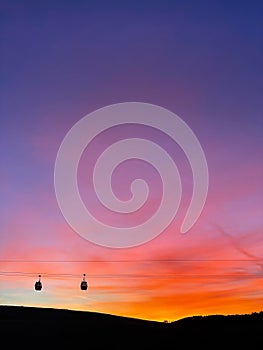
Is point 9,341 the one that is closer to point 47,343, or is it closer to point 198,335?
point 47,343

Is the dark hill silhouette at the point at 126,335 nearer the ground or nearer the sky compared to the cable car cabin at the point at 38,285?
nearer the ground

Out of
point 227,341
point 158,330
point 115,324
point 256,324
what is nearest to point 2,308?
point 115,324

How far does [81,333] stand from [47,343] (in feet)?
23.6

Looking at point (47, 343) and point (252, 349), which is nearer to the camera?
point (252, 349)

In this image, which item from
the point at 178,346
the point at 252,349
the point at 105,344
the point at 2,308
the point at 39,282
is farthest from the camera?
the point at 2,308

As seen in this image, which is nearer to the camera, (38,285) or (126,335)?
(126,335)

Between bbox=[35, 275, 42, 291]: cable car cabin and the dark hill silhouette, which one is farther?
bbox=[35, 275, 42, 291]: cable car cabin

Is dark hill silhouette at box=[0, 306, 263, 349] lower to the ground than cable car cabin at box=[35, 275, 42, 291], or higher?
lower

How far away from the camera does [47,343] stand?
47875 mm

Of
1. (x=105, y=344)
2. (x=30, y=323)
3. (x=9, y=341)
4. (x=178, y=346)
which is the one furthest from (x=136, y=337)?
(x=30, y=323)

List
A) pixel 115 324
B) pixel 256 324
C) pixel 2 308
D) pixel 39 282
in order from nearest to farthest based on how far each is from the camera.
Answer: pixel 256 324
pixel 115 324
pixel 39 282
pixel 2 308

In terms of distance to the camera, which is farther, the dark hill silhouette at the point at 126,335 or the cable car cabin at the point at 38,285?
the cable car cabin at the point at 38,285

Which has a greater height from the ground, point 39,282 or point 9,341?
point 39,282

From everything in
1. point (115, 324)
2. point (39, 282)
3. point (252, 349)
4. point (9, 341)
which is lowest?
point (252, 349)
